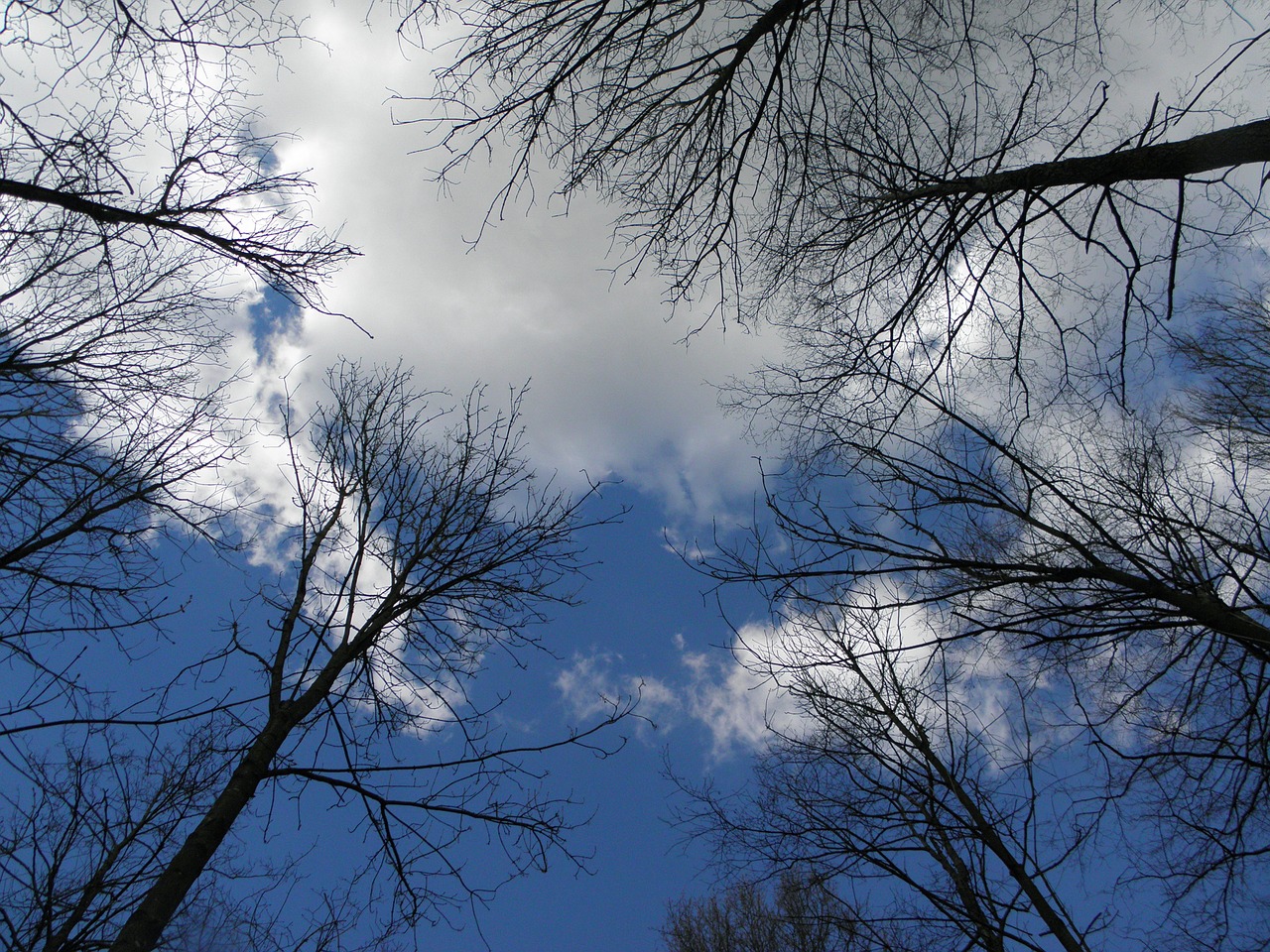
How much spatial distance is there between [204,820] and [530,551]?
2.21 m

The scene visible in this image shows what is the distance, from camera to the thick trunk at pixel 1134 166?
2414 millimetres

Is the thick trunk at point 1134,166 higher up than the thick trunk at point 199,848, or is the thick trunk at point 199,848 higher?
the thick trunk at point 1134,166

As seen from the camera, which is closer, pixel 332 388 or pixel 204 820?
pixel 204 820

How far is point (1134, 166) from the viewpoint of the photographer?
2592mm

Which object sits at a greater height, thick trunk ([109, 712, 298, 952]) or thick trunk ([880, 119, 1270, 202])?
thick trunk ([880, 119, 1270, 202])

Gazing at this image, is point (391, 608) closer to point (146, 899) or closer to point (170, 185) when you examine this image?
point (146, 899)

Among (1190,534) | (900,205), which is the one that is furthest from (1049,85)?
(1190,534)

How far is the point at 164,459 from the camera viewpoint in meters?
3.21

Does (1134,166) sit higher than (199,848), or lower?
higher

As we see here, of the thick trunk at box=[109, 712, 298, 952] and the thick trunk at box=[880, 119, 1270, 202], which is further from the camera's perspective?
the thick trunk at box=[109, 712, 298, 952]

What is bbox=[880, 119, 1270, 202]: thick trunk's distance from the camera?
2414 mm

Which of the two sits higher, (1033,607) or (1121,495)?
(1121,495)

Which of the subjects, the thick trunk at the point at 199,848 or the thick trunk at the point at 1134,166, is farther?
the thick trunk at the point at 199,848

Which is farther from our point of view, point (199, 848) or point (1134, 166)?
point (199, 848)
